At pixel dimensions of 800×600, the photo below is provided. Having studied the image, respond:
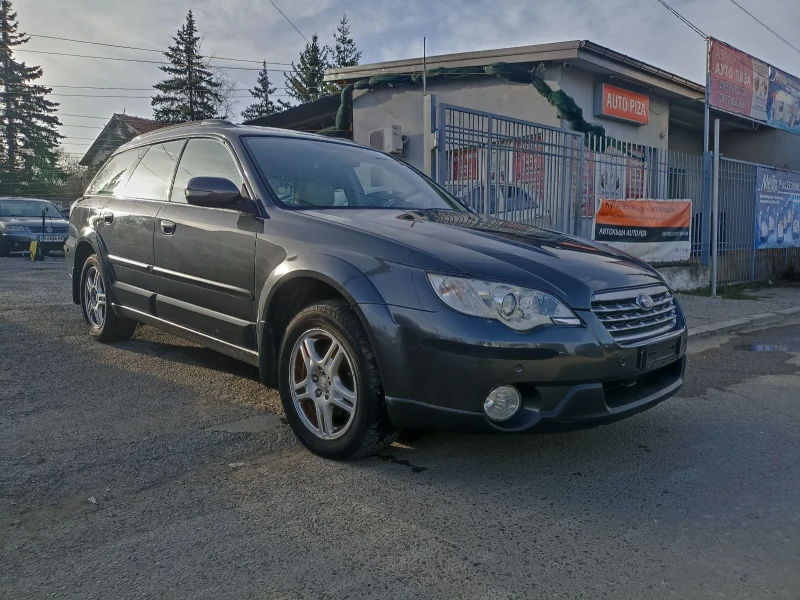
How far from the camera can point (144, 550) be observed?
8.29ft

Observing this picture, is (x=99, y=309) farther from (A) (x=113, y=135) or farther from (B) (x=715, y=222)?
(A) (x=113, y=135)

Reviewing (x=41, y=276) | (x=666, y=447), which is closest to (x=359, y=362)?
(x=666, y=447)

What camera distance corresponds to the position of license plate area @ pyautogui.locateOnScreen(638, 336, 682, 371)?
3225mm

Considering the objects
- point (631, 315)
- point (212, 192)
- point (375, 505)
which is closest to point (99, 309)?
point (212, 192)

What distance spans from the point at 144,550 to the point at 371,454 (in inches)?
44.9

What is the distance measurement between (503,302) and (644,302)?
0.86 m

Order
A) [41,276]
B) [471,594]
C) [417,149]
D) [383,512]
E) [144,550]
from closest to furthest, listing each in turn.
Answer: [471,594] < [144,550] < [383,512] < [41,276] < [417,149]

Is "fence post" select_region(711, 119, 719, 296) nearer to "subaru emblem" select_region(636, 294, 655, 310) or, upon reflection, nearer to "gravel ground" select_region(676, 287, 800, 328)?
"gravel ground" select_region(676, 287, 800, 328)

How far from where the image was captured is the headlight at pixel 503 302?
2.97 meters

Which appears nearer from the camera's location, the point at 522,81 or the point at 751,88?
the point at 751,88

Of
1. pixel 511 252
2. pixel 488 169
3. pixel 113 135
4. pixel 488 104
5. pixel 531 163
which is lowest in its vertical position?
pixel 511 252

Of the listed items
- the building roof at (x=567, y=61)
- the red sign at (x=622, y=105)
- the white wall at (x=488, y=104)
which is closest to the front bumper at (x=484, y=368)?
the white wall at (x=488, y=104)

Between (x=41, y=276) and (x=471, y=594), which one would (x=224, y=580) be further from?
(x=41, y=276)

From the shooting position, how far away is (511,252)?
10.9 ft
